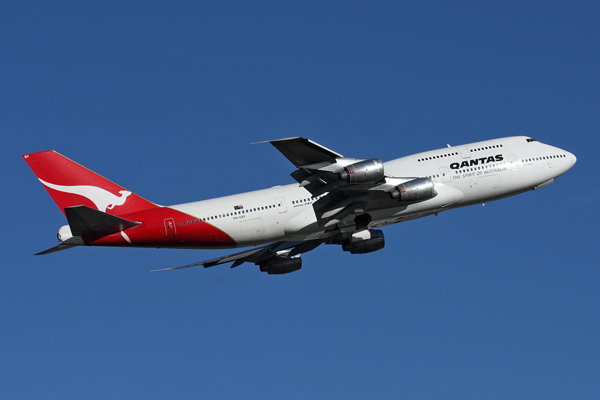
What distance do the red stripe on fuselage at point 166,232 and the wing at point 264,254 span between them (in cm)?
556

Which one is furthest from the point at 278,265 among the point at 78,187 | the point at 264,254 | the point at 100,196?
the point at 78,187

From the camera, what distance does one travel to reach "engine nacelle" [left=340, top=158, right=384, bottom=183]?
34.2 m

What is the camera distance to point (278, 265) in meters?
46.2

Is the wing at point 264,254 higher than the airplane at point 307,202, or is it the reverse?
the airplane at point 307,202

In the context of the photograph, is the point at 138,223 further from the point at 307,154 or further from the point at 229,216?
the point at 307,154

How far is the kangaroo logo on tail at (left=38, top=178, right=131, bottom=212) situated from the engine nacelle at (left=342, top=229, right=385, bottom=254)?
14.7m

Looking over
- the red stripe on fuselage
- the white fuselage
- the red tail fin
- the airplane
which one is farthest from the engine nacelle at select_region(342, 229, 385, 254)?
the red tail fin

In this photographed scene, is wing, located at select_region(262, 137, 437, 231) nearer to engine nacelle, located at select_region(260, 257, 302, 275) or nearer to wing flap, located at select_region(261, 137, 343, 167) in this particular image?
wing flap, located at select_region(261, 137, 343, 167)

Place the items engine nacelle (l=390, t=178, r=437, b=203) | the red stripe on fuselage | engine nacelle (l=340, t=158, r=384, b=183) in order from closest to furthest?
1. engine nacelle (l=340, t=158, r=384, b=183)
2. engine nacelle (l=390, t=178, r=437, b=203)
3. the red stripe on fuselage

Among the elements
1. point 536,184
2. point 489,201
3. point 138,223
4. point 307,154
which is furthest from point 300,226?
point 536,184

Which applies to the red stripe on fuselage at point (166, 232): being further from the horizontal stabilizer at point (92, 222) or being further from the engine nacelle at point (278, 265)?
the engine nacelle at point (278, 265)

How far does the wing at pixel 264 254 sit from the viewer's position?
44.2 m

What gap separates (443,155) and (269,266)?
48.5 ft

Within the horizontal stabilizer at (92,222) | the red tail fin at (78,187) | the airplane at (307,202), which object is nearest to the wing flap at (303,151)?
the airplane at (307,202)
